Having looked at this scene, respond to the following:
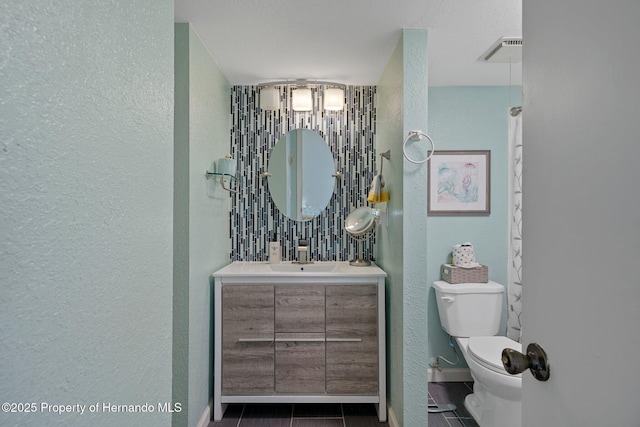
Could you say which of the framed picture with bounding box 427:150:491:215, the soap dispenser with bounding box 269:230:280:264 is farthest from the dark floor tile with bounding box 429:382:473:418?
the soap dispenser with bounding box 269:230:280:264

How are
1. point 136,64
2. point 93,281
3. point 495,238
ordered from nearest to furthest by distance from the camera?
1. point 93,281
2. point 136,64
3. point 495,238

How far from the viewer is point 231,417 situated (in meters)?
2.33

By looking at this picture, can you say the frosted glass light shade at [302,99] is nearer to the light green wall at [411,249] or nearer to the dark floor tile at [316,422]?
the light green wall at [411,249]

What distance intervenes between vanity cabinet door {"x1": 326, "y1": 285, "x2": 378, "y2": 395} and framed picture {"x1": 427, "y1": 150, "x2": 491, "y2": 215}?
1001mm

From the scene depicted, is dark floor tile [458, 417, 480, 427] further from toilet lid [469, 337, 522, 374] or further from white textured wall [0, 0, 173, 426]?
white textured wall [0, 0, 173, 426]

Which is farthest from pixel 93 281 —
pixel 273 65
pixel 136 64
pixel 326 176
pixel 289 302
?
pixel 326 176

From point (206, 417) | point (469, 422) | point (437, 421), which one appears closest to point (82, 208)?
point (206, 417)

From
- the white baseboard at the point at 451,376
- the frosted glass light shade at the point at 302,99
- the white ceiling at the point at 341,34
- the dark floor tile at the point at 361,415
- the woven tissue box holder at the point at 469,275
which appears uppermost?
the white ceiling at the point at 341,34

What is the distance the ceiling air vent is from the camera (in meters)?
2.05

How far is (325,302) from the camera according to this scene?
232cm

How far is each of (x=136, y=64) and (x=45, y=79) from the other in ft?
0.98

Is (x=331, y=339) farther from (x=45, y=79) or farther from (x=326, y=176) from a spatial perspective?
(x=45, y=79)

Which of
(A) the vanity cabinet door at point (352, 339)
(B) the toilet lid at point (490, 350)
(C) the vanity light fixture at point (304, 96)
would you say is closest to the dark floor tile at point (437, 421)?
(A) the vanity cabinet door at point (352, 339)

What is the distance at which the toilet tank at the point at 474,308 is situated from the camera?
2.59 meters
